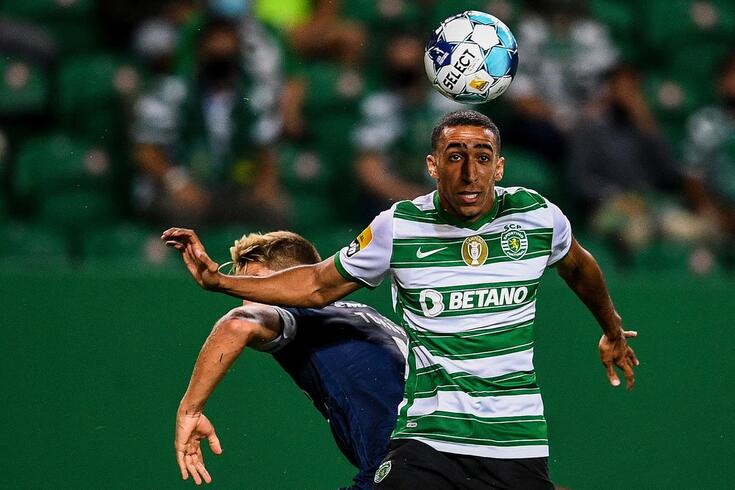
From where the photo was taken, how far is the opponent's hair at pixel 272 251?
16.5ft

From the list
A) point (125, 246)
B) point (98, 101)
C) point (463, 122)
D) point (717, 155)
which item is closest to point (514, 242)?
point (463, 122)

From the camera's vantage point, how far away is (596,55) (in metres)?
9.03

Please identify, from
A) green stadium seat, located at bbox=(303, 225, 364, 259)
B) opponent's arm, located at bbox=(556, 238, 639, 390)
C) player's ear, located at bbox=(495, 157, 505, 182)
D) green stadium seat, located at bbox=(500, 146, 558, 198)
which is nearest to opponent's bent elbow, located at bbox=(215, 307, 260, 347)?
player's ear, located at bbox=(495, 157, 505, 182)

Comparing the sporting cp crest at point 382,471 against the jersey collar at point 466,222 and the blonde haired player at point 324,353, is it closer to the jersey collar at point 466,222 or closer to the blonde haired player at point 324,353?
the blonde haired player at point 324,353

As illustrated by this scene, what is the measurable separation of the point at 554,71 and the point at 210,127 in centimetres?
252

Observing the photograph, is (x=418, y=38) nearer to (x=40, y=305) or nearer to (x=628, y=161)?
(x=628, y=161)

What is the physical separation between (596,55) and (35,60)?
3.95 meters

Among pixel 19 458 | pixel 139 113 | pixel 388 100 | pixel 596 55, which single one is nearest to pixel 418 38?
pixel 388 100

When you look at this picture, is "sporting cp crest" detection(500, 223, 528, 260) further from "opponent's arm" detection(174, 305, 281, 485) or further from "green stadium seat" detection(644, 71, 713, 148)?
"green stadium seat" detection(644, 71, 713, 148)

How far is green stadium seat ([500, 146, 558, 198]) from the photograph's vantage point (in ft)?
26.9

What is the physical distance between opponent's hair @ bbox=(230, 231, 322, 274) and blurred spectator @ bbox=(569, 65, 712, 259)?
3.13 meters

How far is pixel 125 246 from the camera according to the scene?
7508 mm

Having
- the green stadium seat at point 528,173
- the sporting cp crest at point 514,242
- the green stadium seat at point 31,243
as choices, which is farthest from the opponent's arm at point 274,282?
the green stadium seat at point 528,173

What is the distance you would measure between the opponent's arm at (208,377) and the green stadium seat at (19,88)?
164 inches
